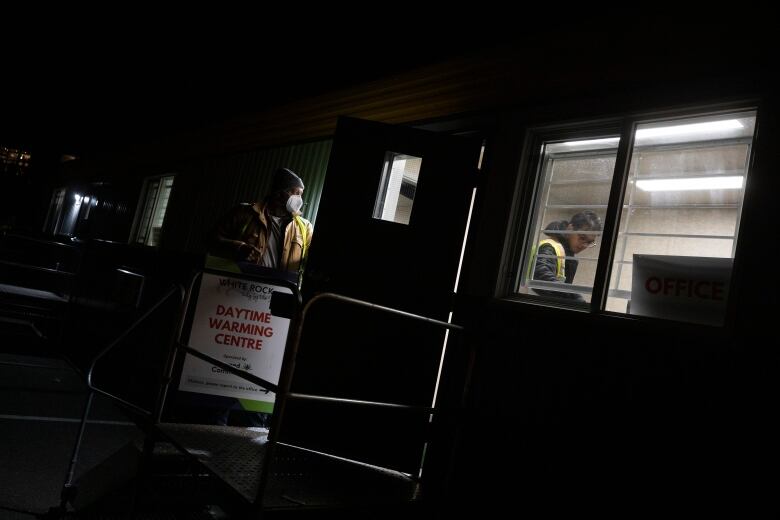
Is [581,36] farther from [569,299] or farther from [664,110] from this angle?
[569,299]

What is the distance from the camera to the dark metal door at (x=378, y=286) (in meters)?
3.88

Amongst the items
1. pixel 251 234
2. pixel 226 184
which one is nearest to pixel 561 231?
pixel 251 234

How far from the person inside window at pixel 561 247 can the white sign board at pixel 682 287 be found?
0.55m

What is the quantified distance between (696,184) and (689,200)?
0.15 metres

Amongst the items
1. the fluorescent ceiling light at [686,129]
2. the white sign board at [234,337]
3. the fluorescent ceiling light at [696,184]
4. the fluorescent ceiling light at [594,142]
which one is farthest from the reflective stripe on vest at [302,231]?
the fluorescent ceiling light at [696,184]

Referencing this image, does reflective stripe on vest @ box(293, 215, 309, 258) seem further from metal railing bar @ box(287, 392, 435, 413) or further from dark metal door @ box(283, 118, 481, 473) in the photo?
metal railing bar @ box(287, 392, 435, 413)

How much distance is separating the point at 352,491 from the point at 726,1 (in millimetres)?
3440

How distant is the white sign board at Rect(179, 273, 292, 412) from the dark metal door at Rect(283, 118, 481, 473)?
0.31 meters

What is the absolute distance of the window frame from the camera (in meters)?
3.12

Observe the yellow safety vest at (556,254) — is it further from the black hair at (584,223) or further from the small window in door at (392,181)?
the small window in door at (392,181)

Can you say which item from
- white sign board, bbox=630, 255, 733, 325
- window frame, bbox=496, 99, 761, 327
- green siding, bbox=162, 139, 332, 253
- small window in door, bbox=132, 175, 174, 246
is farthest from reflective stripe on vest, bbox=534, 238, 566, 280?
small window in door, bbox=132, 175, 174, 246

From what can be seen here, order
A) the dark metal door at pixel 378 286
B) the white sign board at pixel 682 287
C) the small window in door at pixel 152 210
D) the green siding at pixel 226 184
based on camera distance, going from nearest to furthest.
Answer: the white sign board at pixel 682 287 → the dark metal door at pixel 378 286 → the green siding at pixel 226 184 → the small window in door at pixel 152 210

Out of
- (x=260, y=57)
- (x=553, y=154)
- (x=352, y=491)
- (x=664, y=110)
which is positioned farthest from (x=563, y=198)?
(x=352, y=491)

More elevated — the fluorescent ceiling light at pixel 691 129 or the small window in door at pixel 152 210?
the fluorescent ceiling light at pixel 691 129
